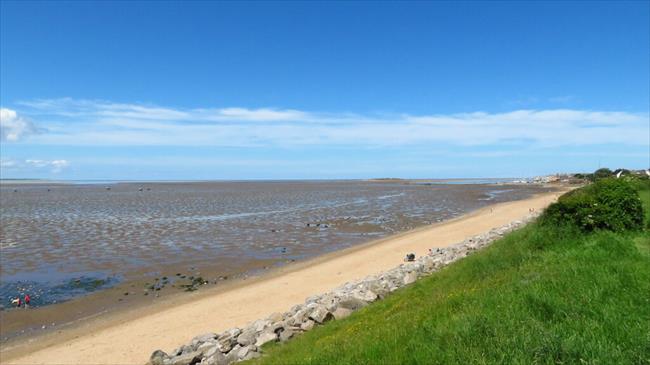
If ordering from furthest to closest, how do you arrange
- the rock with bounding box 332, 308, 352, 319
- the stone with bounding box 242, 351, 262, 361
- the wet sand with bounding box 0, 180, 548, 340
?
the wet sand with bounding box 0, 180, 548, 340
the rock with bounding box 332, 308, 352, 319
the stone with bounding box 242, 351, 262, 361

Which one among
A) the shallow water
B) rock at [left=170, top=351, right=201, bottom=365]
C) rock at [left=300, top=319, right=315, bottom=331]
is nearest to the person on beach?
the shallow water

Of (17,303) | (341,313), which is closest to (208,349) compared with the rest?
(341,313)

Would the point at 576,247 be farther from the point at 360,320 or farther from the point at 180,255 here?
the point at 180,255

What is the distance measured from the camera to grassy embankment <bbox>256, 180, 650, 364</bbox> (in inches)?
200

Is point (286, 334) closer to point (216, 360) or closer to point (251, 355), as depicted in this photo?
point (251, 355)

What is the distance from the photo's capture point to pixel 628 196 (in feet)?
45.7

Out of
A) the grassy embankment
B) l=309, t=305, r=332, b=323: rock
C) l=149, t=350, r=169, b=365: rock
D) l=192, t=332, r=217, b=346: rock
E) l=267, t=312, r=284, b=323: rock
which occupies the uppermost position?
the grassy embankment

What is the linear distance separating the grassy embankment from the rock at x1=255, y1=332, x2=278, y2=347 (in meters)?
0.30

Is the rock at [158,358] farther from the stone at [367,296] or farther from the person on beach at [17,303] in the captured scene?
the person on beach at [17,303]

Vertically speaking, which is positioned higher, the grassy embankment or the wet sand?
the grassy embankment

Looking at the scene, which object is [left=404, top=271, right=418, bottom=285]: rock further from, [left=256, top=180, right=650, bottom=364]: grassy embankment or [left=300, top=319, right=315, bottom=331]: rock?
[left=300, top=319, right=315, bottom=331]: rock

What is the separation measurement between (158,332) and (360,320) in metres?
6.70

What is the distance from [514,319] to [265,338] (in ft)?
18.4

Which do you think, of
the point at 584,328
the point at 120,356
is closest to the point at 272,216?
the point at 120,356
